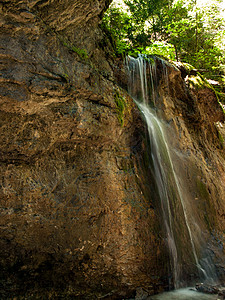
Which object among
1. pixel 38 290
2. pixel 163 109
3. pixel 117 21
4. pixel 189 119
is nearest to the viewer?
pixel 38 290

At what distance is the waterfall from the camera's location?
5109 millimetres

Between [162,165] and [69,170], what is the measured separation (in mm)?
2394

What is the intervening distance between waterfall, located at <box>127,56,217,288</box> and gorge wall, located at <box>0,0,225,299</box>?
0.29m

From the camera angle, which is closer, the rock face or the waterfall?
the rock face

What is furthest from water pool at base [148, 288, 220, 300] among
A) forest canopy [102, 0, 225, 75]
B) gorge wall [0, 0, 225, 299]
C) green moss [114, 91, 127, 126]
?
forest canopy [102, 0, 225, 75]

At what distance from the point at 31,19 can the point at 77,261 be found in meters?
3.85

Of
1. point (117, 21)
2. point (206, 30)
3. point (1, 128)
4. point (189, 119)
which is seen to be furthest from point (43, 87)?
point (206, 30)

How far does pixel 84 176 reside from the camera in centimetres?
447

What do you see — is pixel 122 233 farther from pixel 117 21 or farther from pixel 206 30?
pixel 206 30

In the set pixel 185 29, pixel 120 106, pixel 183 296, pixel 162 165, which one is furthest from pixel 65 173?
pixel 185 29

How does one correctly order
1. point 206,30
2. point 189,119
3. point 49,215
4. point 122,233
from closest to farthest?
point 49,215 < point 122,233 < point 189,119 < point 206,30

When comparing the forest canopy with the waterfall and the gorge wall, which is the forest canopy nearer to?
the waterfall

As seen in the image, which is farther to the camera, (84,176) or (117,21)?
(117,21)

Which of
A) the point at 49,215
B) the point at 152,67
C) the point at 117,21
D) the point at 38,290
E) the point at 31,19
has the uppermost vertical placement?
the point at 117,21
